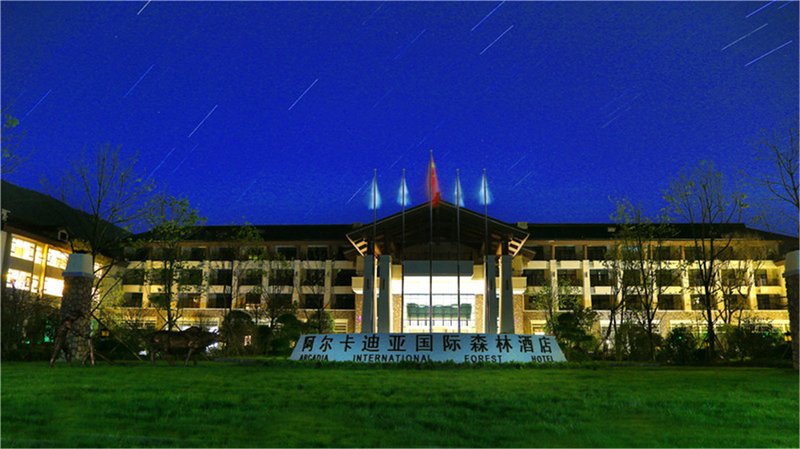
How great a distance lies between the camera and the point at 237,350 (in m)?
32.9

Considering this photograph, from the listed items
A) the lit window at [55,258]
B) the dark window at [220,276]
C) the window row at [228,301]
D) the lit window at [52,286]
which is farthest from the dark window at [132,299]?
the lit window at [55,258]

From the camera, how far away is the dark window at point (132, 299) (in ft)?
192

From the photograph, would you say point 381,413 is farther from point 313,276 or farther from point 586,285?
point 586,285

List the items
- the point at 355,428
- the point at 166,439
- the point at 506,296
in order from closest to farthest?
1. the point at 166,439
2. the point at 355,428
3. the point at 506,296

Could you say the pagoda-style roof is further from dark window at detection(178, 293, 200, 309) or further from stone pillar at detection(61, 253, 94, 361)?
dark window at detection(178, 293, 200, 309)

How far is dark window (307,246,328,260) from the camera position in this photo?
61.0 meters

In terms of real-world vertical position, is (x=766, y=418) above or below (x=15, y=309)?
below

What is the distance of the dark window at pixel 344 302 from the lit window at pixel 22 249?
24.6 m

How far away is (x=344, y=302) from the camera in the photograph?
5906 centimetres

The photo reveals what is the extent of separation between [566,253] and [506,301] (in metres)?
31.1

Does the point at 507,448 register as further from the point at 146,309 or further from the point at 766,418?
the point at 146,309

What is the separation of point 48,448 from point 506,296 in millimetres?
25468

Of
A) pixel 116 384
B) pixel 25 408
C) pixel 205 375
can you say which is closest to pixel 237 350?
pixel 205 375

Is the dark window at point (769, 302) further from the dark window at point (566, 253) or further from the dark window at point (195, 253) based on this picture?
the dark window at point (195, 253)
